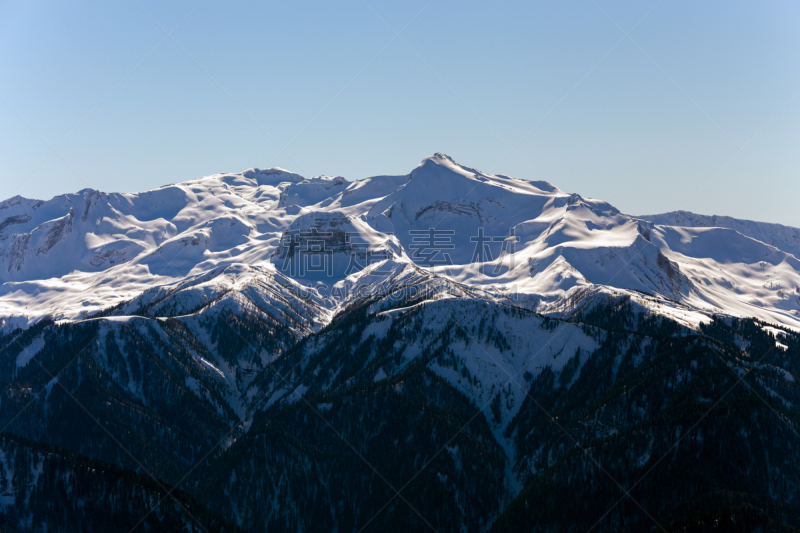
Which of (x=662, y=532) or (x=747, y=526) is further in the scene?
(x=662, y=532)

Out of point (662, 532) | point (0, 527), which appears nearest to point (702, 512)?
point (662, 532)

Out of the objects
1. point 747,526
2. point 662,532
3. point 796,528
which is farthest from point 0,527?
point 796,528

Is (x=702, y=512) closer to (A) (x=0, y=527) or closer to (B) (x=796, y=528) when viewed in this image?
(B) (x=796, y=528)

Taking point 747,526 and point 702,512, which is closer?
point 747,526

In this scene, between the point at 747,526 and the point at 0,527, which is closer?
the point at 747,526

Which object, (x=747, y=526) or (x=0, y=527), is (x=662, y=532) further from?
(x=0, y=527)
